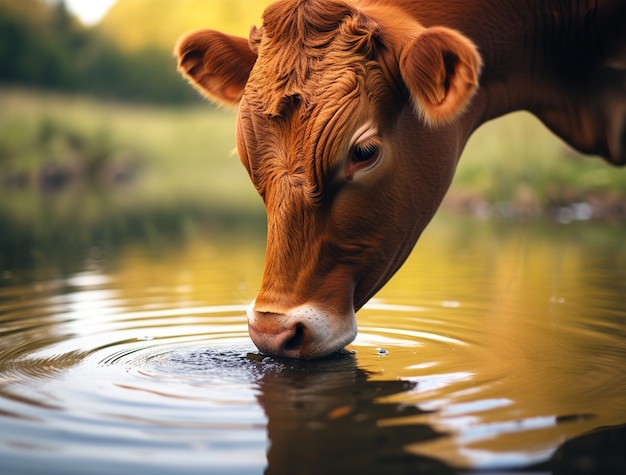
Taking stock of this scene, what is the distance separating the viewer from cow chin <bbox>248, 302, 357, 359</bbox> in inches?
152

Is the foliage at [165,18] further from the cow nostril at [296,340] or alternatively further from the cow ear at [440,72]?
the cow nostril at [296,340]

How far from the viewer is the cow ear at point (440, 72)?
3844mm

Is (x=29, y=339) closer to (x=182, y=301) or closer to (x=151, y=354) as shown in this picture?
(x=151, y=354)

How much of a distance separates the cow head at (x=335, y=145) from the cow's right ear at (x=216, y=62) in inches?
18.8

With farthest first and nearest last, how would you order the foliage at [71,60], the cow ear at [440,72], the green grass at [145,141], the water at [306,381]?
the foliage at [71,60] < the green grass at [145,141] < the cow ear at [440,72] < the water at [306,381]

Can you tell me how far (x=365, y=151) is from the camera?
406 centimetres

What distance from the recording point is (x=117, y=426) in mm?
3496

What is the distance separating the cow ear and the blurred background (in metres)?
1.21

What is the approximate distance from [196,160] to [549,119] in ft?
155

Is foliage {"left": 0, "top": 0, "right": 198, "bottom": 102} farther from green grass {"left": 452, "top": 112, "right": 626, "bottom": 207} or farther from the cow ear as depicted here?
the cow ear

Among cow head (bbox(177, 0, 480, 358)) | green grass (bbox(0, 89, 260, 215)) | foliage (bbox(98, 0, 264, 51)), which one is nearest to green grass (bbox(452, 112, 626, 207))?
green grass (bbox(0, 89, 260, 215))

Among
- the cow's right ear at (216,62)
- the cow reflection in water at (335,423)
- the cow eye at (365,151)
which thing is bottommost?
the cow reflection in water at (335,423)

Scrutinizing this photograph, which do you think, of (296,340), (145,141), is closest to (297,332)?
(296,340)

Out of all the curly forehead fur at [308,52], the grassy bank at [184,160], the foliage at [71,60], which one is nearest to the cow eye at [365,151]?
the curly forehead fur at [308,52]
